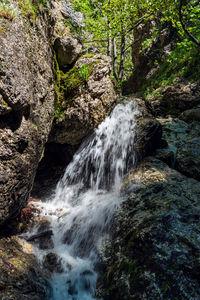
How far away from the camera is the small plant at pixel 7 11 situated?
3739 millimetres

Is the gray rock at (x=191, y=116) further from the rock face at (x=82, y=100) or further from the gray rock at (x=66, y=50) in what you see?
the gray rock at (x=66, y=50)

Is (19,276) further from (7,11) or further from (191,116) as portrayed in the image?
(191,116)

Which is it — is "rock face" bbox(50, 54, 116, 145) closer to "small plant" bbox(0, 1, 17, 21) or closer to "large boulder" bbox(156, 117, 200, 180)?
"large boulder" bbox(156, 117, 200, 180)

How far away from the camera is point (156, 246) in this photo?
290 centimetres

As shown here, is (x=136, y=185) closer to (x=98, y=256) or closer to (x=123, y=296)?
(x=98, y=256)

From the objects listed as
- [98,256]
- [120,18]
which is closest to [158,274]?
[98,256]

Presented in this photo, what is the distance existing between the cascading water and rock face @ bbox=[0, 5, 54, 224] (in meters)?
1.66

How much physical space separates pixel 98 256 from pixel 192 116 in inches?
278

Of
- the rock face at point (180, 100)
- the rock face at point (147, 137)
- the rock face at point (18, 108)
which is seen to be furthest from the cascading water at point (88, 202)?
the rock face at point (180, 100)

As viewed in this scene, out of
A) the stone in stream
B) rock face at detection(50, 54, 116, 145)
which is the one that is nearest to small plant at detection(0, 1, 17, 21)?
rock face at detection(50, 54, 116, 145)

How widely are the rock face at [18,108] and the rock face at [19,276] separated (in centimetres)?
75

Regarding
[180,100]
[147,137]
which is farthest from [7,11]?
[180,100]

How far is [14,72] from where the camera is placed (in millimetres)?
3627

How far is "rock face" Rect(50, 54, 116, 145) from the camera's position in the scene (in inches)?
271
